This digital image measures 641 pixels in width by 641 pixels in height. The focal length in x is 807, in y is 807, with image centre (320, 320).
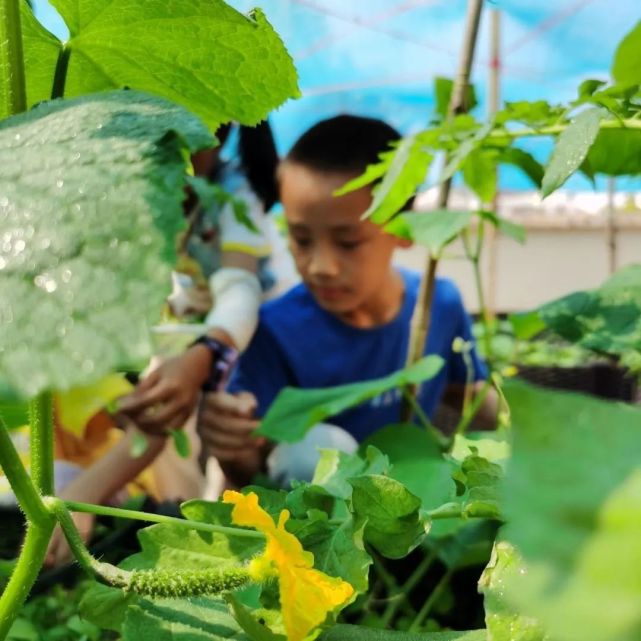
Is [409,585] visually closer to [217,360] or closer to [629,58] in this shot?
[629,58]

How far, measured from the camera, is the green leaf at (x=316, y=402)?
0.79m

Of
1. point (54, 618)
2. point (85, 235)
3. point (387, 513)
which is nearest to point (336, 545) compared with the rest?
point (387, 513)

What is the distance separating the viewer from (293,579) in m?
0.26

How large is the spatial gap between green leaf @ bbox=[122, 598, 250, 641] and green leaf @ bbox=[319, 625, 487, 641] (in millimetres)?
33

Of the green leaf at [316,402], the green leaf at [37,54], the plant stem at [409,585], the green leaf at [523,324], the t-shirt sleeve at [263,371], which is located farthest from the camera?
the t-shirt sleeve at [263,371]

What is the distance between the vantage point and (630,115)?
0.40 metres

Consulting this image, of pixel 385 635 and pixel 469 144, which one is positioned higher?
pixel 469 144

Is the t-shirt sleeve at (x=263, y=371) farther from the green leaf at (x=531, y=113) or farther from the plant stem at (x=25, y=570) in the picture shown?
the plant stem at (x=25, y=570)

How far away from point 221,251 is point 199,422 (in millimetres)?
458

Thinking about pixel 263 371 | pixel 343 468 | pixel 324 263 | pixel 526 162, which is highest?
pixel 526 162

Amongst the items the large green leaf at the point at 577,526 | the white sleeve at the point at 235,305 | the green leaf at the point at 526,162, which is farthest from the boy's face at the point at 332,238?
the large green leaf at the point at 577,526

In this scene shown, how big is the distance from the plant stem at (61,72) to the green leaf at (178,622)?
0.71 feet

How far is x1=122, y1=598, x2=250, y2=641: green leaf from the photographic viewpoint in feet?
0.92

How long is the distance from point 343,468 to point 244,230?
129cm
